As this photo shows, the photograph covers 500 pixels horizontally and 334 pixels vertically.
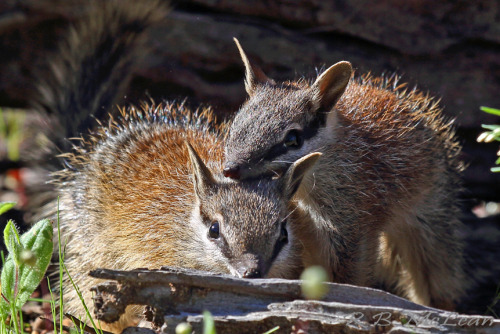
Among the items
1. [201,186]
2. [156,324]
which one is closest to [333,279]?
[201,186]

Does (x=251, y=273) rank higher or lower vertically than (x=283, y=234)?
lower

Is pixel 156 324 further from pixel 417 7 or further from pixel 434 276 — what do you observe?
pixel 417 7

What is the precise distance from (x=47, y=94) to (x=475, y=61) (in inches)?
168

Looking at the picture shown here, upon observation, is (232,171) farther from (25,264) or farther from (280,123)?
(25,264)

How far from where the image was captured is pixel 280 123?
4137 millimetres

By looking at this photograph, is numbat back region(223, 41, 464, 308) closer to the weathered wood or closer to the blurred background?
the blurred background

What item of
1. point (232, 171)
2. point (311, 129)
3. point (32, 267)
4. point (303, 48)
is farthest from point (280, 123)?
point (303, 48)

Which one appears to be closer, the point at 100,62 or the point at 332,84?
the point at 332,84

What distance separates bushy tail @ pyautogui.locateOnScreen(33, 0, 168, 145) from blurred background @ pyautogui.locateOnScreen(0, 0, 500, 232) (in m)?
0.30

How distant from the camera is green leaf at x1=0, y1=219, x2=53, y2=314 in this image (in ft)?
11.2

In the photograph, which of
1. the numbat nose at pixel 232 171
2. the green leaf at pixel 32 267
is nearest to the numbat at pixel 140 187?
the numbat nose at pixel 232 171

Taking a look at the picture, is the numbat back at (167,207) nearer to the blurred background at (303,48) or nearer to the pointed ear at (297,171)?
the pointed ear at (297,171)

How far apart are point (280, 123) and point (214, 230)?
2.87ft

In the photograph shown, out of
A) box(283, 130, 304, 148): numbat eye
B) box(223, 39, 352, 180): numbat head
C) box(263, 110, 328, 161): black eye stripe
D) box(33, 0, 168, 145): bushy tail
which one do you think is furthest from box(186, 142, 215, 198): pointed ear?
box(33, 0, 168, 145): bushy tail
